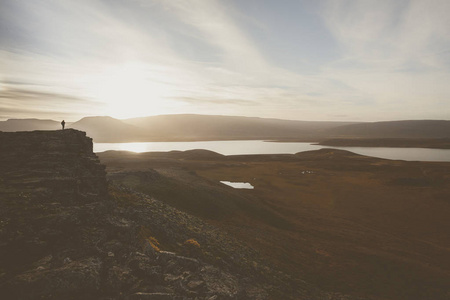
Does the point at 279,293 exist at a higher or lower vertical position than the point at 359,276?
higher

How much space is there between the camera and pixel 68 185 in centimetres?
1298

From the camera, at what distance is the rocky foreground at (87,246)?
28.3 feet

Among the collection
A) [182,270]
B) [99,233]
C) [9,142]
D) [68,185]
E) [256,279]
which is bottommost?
[256,279]

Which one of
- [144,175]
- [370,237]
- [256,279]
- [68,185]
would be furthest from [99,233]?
[370,237]

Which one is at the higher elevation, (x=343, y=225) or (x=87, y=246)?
(x=87, y=246)

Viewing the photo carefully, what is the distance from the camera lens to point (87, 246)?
1029cm

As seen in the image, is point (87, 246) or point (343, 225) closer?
point (87, 246)

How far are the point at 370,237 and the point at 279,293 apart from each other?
18.8 metres

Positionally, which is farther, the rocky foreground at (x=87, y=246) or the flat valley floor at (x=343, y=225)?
the flat valley floor at (x=343, y=225)

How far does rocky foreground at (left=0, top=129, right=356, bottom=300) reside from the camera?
28.3 feet

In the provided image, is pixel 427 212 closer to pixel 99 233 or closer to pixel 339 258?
pixel 339 258

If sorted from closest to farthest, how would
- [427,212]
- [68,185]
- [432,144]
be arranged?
[68,185], [427,212], [432,144]

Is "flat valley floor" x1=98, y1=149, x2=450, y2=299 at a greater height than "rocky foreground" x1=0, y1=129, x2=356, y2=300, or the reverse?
"rocky foreground" x1=0, y1=129, x2=356, y2=300

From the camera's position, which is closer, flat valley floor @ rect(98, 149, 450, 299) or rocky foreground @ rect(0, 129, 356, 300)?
rocky foreground @ rect(0, 129, 356, 300)
